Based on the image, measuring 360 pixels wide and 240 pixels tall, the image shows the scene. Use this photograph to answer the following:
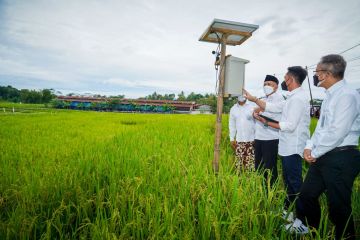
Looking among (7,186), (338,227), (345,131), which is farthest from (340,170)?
(7,186)

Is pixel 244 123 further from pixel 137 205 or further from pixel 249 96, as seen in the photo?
Answer: pixel 137 205

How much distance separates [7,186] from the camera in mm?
2725

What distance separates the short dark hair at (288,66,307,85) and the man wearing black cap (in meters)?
0.60

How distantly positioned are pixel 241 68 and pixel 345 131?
4.69 feet

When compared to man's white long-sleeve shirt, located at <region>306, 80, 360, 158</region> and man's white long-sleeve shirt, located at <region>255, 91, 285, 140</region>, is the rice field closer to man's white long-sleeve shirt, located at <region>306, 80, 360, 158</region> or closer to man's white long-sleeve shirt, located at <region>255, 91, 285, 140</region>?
man's white long-sleeve shirt, located at <region>306, 80, 360, 158</region>

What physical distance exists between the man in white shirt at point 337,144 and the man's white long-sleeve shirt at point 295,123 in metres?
0.49

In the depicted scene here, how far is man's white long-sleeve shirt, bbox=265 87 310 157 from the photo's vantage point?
2.45 m

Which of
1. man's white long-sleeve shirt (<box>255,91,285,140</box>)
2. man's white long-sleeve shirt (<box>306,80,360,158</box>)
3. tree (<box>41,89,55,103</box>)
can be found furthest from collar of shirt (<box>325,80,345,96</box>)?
tree (<box>41,89,55,103</box>)

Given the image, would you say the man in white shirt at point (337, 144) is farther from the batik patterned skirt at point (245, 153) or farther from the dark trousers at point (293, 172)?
the batik patterned skirt at point (245, 153)

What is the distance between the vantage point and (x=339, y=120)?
1727mm

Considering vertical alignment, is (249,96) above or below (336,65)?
below

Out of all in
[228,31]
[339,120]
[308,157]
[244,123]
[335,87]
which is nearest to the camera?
[339,120]

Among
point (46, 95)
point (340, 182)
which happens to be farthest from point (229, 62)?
point (46, 95)

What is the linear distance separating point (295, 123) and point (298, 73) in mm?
574
